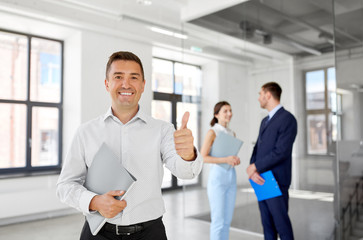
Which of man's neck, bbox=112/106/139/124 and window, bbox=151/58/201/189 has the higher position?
window, bbox=151/58/201/189

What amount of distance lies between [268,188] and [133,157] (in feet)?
5.07

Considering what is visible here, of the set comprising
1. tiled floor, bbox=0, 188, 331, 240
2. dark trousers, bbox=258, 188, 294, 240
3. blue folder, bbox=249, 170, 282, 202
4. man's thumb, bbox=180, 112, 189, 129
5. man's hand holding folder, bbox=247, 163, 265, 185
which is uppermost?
man's thumb, bbox=180, 112, 189, 129

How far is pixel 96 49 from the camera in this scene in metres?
1.50

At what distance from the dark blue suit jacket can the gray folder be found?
161cm

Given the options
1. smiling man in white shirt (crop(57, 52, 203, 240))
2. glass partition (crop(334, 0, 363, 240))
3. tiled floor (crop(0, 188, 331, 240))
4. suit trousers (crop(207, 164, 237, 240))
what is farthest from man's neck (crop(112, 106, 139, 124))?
glass partition (crop(334, 0, 363, 240))

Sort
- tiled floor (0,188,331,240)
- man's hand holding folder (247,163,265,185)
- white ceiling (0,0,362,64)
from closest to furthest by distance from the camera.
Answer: white ceiling (0,0,362,64)
man's hand holding folder (247,163,265,185)
tiled floor (0,188,331,240)

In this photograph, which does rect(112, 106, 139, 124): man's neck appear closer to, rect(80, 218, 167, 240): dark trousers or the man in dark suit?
rect(80, 218, 167, 240): dark trousers

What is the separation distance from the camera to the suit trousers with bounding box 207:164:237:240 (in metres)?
2.55

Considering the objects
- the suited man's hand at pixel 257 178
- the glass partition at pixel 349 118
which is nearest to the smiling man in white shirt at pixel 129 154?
the suited man's hand at pixel 257 178

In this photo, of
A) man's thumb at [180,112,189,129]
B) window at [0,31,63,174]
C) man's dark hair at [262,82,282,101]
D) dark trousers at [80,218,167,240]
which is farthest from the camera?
man's dark hair at [262,82,282,101]

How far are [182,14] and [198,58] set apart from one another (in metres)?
0.64

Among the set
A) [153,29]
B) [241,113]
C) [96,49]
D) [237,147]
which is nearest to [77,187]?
[96,49]

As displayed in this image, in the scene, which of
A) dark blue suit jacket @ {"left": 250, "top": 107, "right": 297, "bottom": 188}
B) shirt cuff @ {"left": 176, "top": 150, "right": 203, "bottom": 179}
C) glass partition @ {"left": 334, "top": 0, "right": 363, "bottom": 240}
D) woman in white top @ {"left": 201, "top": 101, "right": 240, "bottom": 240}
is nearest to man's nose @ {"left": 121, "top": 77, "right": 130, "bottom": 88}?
shirt cuff @ {"left": 176, "top": 150, "right": 203, "bottom": 179}

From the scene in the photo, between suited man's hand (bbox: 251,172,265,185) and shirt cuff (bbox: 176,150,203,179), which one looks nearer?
shirt cuff (bbox: 176,150,203,179)
